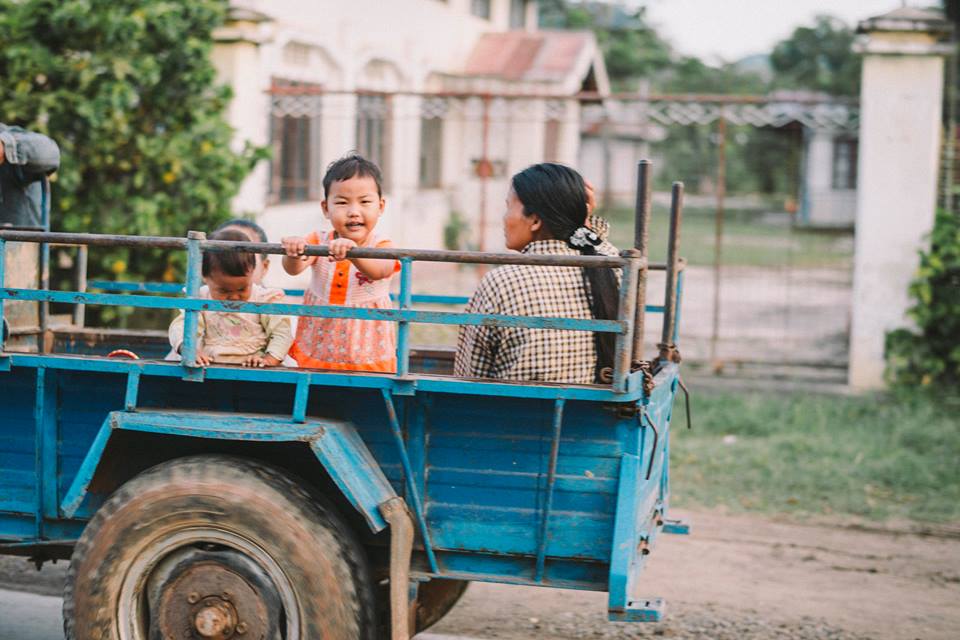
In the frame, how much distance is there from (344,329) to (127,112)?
404cm

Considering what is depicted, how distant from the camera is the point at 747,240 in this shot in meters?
25.3

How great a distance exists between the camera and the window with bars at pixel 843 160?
3730 centimetres

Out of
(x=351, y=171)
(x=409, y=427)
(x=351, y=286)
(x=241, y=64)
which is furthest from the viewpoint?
(x=241, y=64)

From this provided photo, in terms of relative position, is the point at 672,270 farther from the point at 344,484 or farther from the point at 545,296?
the point at 344,484

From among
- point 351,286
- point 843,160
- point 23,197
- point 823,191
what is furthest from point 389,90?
point 843,160

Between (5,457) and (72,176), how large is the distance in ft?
12.3

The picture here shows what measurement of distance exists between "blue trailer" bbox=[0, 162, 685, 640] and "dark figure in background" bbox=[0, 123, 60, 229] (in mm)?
810

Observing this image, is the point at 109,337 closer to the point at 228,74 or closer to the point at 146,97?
the point at 146,97

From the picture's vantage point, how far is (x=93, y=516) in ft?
10.8

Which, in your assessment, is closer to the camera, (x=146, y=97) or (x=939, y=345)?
(x=146, y=97)

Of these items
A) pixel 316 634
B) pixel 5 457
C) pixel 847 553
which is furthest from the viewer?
pixel 847 553

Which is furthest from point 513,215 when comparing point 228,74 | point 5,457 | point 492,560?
point 228,74

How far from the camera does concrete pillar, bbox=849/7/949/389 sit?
820 centimetres

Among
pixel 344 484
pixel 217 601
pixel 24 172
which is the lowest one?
pixel 217 601
